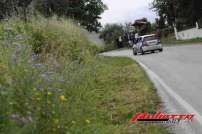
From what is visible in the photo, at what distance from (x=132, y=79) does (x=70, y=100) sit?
7074mm

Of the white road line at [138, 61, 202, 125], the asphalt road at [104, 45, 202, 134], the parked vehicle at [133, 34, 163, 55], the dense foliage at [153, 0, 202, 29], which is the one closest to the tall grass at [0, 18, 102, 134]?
the asphalt road at [104, 45, 202, 134]

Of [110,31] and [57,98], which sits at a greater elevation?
[57,98]

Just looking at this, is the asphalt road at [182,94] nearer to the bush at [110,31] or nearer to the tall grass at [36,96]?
the tall grass at [36,96]

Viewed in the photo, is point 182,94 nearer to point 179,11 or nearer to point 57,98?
point 57,98

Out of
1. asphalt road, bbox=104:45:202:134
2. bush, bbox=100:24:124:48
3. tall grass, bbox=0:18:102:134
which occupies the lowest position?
bush, bbox=100:24:124:48

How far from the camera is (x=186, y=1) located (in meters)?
61.6

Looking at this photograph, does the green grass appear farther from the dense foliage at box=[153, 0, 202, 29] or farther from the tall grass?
the dense foliage at box=[153, 0, 202, 29]

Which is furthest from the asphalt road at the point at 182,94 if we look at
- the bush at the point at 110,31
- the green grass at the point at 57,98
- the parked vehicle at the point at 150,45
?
the bush at the point at 110,31

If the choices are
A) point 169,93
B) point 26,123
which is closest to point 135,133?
point 26,123

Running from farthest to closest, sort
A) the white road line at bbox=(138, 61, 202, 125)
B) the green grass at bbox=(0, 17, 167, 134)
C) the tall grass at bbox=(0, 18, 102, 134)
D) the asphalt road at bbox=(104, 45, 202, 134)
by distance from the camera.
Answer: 1. the white road line at bbox=(138, 61, 202, 125)
2. the asphalt road at bbox=(104, 45, 202, 134)
3. the green grass at bbox=(0, 17, 167, 134)
4. the tall grass at bbox=(0, 18, 102, 134)

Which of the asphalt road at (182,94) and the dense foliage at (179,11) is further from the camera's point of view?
the dense foliage at (179,11)

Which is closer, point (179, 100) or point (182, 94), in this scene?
point (179, 100)

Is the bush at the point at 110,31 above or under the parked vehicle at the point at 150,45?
under

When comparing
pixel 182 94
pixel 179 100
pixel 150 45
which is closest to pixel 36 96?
pixel 179 100
